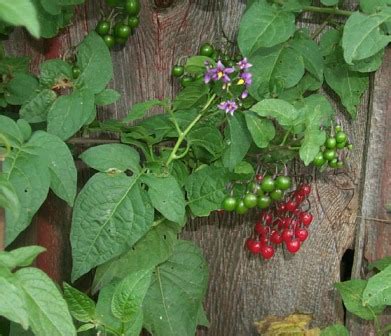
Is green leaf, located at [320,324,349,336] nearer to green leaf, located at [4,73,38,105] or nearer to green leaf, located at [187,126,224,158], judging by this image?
green leaf, located at [187,126,224,158]

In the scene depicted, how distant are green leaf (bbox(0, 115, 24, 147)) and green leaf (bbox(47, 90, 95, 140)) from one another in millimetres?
140

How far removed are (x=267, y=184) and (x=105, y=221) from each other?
398 mm

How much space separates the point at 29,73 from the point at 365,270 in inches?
38.6

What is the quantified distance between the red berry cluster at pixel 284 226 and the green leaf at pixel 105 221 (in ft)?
1.39

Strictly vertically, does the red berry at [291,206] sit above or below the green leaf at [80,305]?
above

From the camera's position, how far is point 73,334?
1215 mm

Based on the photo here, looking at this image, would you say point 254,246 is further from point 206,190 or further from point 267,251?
point 206,190

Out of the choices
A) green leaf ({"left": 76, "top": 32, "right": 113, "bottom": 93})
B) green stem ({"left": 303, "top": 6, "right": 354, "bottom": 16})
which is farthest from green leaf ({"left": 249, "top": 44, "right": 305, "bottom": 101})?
green leaf ({"left": 76, "top": 32, "right": 113, "bottom": 93})

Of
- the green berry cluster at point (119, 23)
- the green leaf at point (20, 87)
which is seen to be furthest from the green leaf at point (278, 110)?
the green leaf at point (20, 87)

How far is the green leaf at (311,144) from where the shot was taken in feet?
5.08

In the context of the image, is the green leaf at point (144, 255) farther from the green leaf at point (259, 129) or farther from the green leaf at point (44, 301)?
the green leaf at point (44, 301)

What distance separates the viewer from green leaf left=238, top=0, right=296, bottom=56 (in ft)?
5.26

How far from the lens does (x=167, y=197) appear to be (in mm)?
1556

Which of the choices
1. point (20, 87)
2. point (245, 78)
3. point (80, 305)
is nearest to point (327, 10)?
point (245, 78)
